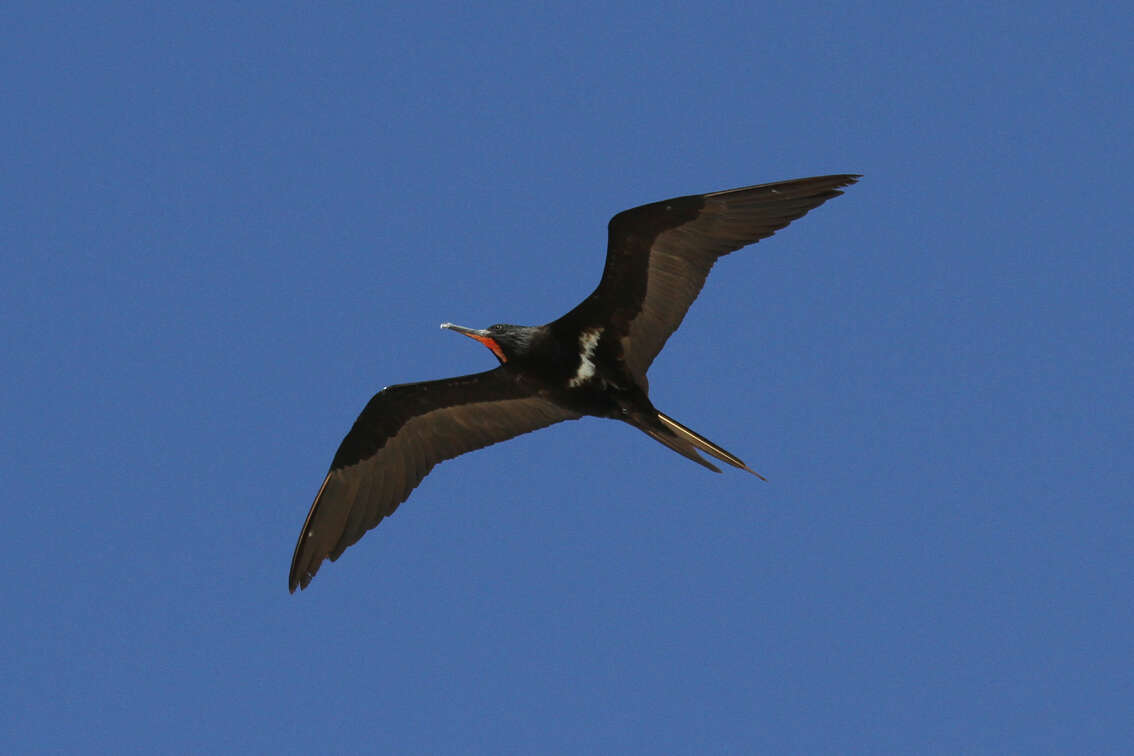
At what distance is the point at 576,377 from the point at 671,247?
3.18 ft

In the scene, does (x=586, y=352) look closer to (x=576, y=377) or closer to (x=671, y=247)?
(x=576, y=377)

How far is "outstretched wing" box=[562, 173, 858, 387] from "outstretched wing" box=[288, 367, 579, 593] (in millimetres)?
828

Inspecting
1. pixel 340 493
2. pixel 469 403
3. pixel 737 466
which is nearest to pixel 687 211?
pixel 737 466

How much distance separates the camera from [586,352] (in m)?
8.14

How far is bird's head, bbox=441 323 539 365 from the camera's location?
26.7 ft

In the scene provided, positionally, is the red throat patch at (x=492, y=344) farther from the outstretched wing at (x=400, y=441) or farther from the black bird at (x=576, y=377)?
the outstretched wing at (x=400, y=441)

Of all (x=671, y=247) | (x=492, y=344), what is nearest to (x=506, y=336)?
(x=492, y=344)

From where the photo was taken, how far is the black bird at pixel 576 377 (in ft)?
25.0

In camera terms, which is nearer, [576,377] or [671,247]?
[671,247]

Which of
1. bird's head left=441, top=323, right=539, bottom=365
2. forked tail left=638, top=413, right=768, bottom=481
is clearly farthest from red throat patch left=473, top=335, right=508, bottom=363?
forked tail left=638, top=413, right=768, bottom=481

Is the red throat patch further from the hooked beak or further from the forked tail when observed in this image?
the forked tail

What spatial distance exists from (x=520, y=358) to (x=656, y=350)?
2.62ft

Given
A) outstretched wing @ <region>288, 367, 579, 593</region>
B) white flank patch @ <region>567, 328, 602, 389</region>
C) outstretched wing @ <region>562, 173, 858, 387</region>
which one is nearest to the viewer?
outstretched wing @ <region>562, 173, 858, 387</region>

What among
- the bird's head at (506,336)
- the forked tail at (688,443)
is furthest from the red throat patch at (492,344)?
the forked tail at (688,443)
